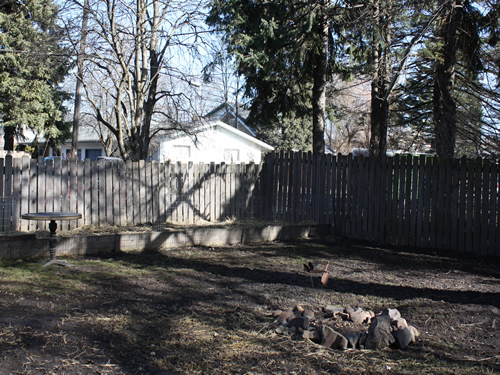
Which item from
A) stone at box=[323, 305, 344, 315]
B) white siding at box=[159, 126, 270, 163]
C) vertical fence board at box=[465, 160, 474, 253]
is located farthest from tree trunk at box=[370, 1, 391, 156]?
white siding at box=[159, 126, 270, 163]

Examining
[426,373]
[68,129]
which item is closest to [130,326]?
[426,373]

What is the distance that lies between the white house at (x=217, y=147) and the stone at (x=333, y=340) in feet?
83.4

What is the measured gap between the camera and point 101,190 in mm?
9781

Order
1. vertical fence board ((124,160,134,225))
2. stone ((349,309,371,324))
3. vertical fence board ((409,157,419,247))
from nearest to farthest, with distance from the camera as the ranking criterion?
stone ((349,309,371,324)) → vertical fence board ((409,157,419,247)) → vertical fence board ((124,160,134,225))

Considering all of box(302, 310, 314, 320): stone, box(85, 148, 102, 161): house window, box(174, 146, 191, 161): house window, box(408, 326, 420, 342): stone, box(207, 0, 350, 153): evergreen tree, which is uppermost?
box(207, 0, 350, 153): evergreen tree

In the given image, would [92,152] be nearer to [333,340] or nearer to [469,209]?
[469,209]

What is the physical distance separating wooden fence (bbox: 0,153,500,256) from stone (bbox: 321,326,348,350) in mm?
6109

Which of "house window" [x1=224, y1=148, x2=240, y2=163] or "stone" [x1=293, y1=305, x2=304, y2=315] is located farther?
"house window" [x1=224, y1=148, x2=240, y2=163]

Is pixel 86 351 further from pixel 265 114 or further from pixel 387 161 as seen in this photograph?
pixel 265 114

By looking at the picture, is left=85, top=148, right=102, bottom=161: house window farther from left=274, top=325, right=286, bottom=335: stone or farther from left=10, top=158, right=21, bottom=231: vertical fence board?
left=274, top=325, right=286, bottom=335: stone

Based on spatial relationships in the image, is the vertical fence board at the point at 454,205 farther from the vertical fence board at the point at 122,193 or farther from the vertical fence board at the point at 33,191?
the vertical fence board at the point at 33,191

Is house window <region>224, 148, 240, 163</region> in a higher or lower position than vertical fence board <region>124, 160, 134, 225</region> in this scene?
higher

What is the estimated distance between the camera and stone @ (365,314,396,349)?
4.07m

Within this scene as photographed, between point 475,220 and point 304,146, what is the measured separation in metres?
23.9
